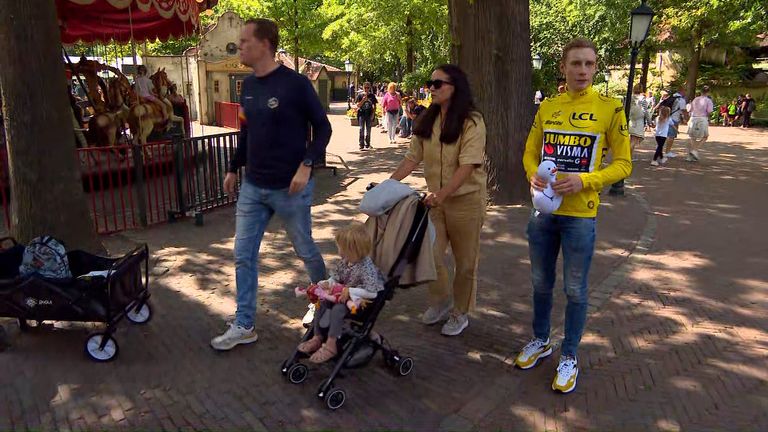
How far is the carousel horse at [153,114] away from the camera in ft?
37.4

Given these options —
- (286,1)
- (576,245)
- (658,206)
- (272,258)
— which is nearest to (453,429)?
(576,245)

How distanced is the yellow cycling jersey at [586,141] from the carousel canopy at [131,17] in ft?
28.0

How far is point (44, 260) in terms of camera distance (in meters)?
4.08

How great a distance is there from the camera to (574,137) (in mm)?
3410

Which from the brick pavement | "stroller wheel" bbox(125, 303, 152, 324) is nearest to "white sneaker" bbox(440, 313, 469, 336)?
the brick pavement

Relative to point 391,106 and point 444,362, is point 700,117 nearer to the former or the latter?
point 391,106

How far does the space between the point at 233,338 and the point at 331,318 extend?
3.40 feet

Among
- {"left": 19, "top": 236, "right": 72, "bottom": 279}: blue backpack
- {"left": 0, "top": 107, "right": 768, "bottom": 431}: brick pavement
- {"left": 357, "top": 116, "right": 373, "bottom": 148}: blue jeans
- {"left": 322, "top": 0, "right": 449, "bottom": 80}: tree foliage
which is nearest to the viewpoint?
{"left": 0, "top": 107, "right": 768, "bottom": 431}: brick pavement

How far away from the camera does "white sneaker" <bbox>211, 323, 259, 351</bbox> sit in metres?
4.15

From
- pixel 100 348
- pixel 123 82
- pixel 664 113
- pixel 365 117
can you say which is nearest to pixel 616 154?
pixel 100 348

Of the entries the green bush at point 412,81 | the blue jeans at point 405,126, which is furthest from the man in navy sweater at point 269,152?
the green bush at point 412,81

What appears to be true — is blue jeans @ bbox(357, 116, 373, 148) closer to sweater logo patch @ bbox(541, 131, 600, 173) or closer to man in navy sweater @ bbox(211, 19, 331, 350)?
man in navy sweater @ bbox(211, 19, 331, 350)

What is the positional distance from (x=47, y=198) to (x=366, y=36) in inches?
1109

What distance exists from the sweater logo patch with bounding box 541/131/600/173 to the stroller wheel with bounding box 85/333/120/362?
10.2 ft
